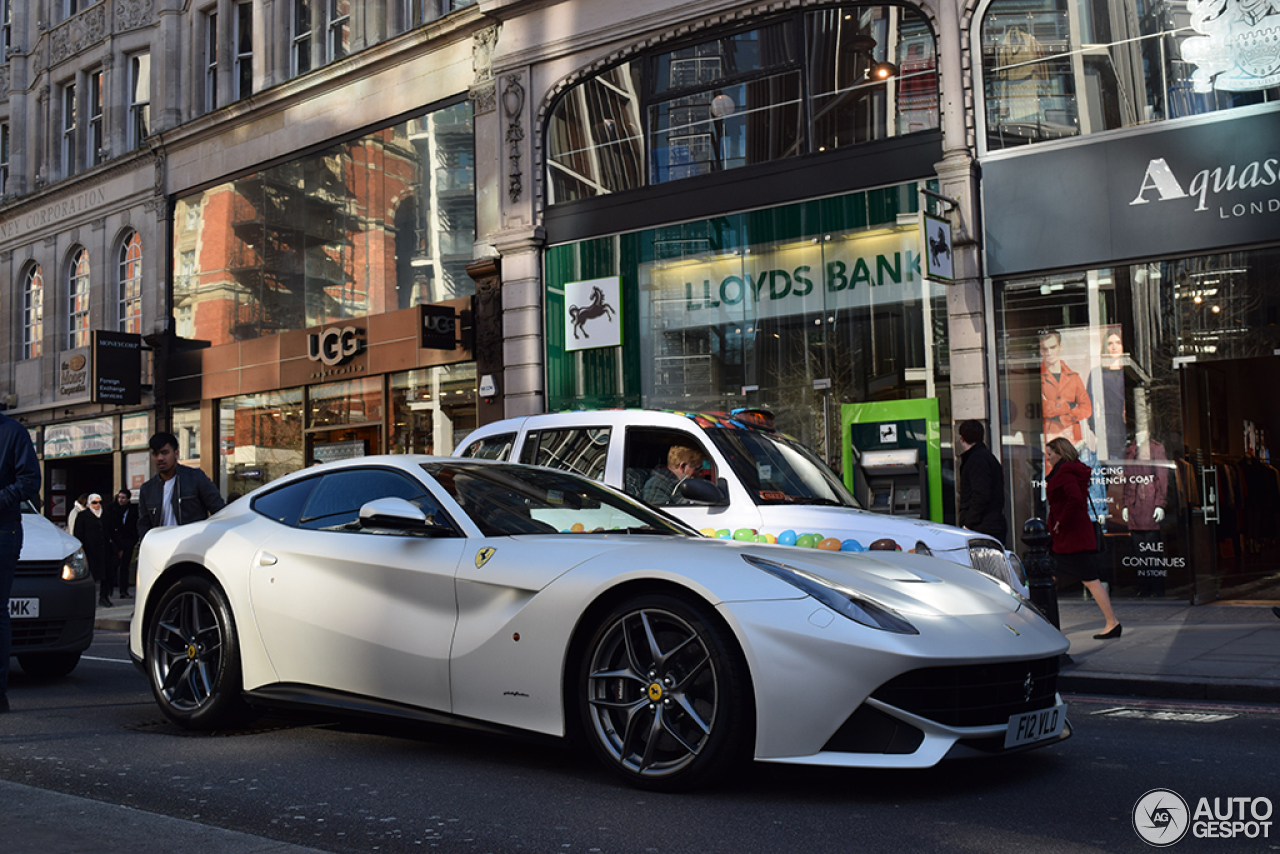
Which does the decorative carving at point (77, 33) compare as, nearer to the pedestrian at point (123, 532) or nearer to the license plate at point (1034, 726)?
the pedestrian at point (123, 532)

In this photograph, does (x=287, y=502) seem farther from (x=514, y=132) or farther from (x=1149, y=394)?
(x=514, y=132)

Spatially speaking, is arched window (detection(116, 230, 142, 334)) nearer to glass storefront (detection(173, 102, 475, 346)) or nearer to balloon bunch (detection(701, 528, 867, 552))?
glass storefront (detection(173, 102, 475, 346))

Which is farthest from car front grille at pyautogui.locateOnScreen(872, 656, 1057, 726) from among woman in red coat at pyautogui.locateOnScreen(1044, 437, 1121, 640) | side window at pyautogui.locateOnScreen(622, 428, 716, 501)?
woman in red coat at pyautogui.locateOnScreen(1044, 437, 1121, 640)

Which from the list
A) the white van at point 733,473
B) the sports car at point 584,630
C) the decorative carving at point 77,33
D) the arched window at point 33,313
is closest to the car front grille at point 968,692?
the sports car at point 584,630

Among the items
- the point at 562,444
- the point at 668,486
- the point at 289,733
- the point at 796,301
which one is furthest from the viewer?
the point at 796,301

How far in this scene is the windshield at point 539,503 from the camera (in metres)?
5.09

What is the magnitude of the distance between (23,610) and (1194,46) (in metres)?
12.6

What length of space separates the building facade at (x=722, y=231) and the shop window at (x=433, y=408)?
6cm

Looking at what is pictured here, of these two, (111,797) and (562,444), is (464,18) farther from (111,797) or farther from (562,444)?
(111,797)

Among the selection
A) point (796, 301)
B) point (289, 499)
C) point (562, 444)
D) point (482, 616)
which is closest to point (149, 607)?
point (289, 499)

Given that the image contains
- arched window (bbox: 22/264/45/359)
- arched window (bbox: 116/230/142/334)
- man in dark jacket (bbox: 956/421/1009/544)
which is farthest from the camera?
arched window (bbox: 22/264/45/359)

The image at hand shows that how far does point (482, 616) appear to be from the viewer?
4.70 m

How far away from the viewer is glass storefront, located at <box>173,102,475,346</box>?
20031 millimetres

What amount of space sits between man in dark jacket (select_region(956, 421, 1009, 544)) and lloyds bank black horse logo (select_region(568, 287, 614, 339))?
8.02 m
